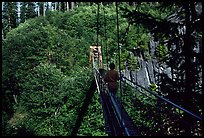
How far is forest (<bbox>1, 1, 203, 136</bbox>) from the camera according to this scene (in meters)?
4.66

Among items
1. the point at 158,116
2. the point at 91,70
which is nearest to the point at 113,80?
the point at 158,116

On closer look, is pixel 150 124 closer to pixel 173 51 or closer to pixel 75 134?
pixel 173 51

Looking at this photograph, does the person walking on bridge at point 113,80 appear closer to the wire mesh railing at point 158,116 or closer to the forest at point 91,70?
the forest at point 91,70

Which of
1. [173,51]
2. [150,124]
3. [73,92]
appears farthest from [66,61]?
[150,124]

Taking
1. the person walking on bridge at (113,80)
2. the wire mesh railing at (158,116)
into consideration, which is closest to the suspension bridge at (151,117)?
the wire mesh railing at (158,116)

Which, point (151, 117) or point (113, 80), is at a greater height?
point (113, 80)

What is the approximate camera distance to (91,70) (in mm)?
20906

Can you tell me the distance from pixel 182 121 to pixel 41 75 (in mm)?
18786

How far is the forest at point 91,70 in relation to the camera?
4.66 meters

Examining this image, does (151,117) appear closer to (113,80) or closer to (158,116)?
(158,116)

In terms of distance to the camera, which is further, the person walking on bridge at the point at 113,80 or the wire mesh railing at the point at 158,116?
the person walking on bridge at the point at 113,80

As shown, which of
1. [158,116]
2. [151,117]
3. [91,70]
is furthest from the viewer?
[91,70]

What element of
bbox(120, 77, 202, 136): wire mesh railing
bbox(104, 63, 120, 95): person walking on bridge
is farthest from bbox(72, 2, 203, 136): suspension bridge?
bbox(104, 63, 120, 95): person walking on bridge

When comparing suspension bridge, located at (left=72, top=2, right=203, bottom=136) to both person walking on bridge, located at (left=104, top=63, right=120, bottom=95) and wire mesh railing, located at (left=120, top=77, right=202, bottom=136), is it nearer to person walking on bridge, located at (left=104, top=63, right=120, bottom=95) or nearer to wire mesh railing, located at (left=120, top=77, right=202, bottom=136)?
wire mesh railing, located at (left=120, top=77, right=202, bottom=136)
